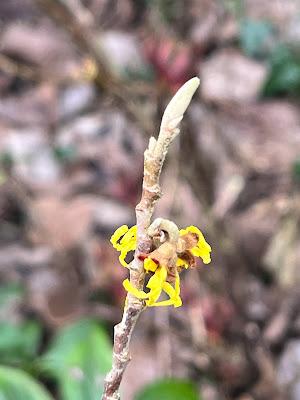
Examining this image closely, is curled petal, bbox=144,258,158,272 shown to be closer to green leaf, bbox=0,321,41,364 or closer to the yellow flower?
the yellow flower

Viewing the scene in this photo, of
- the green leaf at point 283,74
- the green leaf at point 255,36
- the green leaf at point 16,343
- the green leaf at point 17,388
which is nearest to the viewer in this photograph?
the green leaf at point 17,388

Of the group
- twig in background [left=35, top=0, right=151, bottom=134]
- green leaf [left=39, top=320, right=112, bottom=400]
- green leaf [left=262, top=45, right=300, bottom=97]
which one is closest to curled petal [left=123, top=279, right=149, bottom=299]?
green leaf [left=39, top=320, right=112, bottom=400]

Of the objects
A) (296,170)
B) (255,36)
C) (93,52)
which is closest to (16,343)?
(93,52)

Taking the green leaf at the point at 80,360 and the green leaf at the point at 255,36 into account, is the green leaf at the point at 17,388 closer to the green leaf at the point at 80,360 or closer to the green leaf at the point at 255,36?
the green leaf at the point at 80,360

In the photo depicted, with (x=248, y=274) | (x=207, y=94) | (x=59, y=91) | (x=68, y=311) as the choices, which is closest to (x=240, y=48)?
(x=207, y=94)

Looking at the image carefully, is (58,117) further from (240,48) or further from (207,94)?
(240,48)

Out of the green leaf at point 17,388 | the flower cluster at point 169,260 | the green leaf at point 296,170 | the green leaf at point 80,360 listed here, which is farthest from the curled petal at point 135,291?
the green leaf at point 296,170
